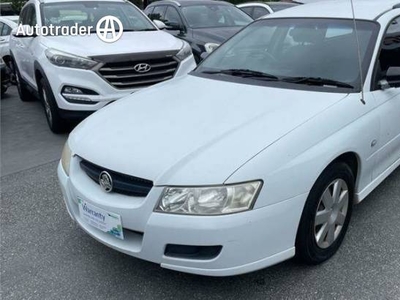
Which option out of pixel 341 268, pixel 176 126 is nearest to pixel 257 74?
pixel 176 126

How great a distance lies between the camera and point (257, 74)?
3307 millimetres

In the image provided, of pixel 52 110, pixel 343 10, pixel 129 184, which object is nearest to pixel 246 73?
pixel 343 10

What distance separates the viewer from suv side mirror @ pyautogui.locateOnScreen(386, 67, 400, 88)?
10.0ft

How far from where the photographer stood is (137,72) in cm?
540

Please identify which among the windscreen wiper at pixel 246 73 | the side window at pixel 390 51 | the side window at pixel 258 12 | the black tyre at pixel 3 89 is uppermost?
the side window at pixel 390 51

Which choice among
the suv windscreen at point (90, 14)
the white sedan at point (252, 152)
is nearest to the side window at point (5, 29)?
the suv windscreen at point (90, 14)

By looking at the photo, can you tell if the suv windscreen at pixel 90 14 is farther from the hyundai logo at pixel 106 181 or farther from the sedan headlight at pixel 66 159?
the hyundai logo at pixel 106 181

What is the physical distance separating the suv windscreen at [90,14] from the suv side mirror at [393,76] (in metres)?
4.08

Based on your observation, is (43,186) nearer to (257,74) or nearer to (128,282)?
(128,282)

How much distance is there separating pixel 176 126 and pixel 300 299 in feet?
4.02

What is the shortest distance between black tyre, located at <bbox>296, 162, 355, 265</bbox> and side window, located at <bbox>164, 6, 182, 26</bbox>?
19.3 ft

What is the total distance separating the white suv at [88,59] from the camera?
5199 mm

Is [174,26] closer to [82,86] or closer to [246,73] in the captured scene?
[82,86]

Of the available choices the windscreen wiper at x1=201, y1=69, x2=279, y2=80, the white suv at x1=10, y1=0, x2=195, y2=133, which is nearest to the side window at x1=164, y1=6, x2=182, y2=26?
the white suv at x1=10, y1=0, x2=195, y2=133
